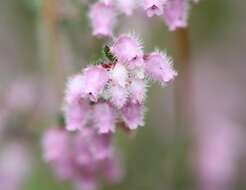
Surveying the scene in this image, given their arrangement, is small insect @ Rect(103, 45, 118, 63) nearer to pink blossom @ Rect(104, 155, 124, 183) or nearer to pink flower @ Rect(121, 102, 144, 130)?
pink flower @ Rect(121, 102, 144, 130)

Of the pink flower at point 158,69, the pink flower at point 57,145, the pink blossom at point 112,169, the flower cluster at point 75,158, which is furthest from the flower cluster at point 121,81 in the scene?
the pink blossom at point 112,169

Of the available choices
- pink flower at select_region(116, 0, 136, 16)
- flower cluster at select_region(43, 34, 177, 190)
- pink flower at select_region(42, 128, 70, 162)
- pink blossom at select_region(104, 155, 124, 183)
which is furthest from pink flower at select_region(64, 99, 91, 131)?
pink blossom at select_region(104, 155, 124, 183)

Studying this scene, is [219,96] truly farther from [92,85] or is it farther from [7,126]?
[92,85]

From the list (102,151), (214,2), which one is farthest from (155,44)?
(102,151)

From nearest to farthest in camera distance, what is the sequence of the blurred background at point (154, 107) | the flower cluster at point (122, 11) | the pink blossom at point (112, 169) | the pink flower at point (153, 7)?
the pink flower at point (153, 7) → the flower cluster at point (122, 11) → the pink blossom at point (112, 169) → the blurred background at point (154, 107)

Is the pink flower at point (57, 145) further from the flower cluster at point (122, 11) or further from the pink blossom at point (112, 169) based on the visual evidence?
the flower cluster at point (122, 11)
